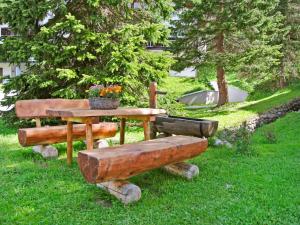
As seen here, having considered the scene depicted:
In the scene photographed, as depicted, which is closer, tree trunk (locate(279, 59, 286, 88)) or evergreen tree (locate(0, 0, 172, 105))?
evergreen tree (locate(0, 0, 172, 105))

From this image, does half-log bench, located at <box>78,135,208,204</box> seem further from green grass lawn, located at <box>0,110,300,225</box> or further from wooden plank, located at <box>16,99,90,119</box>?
wooden plank, located at <box>16,99,90,119</box>

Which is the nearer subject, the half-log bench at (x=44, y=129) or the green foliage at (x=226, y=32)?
the half-log bench at (x=44, y=129)

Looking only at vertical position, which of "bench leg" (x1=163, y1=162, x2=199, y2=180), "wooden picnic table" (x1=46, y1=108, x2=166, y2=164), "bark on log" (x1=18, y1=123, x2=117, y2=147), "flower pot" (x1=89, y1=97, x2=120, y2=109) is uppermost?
"flower pot" (x1=89, y1=97, x2=120, y2=109)

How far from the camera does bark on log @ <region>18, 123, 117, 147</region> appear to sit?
603cm

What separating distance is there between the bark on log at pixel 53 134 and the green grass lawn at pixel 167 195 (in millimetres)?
357

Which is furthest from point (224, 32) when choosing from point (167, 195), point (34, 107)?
point (167, 195)

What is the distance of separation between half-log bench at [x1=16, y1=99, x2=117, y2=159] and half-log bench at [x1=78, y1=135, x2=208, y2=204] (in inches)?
82.3

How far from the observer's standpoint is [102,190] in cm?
455

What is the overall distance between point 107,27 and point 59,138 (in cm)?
434

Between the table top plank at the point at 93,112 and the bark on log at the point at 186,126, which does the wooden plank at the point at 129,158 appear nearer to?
the table top plank at the point at 93,112

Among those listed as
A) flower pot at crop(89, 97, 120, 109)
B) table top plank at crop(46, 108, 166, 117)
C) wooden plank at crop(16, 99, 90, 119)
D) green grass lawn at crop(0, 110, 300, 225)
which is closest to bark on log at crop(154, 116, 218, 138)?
green grass lawn at crop(0, 110, 300, 225)

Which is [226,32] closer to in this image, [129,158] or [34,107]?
[34,107]

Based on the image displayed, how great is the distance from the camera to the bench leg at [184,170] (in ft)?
16.7

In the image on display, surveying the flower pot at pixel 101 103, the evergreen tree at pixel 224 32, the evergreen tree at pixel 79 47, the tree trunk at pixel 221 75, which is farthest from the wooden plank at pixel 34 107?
the tree trunk at pixel 221 75
